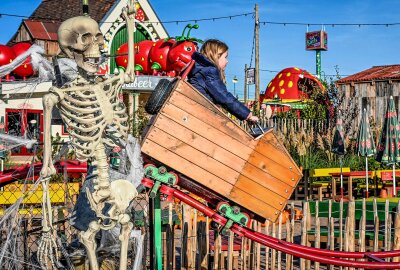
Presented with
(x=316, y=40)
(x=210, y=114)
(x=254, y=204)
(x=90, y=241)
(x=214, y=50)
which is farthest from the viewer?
(x=316, y=40)

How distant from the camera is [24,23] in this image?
81.5ft

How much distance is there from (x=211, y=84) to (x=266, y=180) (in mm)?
841

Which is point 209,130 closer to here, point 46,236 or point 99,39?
point 99,39

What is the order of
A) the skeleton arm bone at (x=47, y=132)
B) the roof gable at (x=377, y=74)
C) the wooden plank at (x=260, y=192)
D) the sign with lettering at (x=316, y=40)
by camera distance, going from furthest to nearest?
the sign with lettering at (x=316, y=40)
the roof gable at (x=377, y=74)
the wooden plank at (x=260, y=192)
the skeleton arm bone at (x=47, y=132)

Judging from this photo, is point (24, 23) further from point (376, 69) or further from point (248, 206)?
point (248, 206)

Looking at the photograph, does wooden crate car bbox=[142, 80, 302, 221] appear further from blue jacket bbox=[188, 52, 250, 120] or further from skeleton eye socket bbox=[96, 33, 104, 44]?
skeleton eye socket bbox=[96, 33, 104, 44]

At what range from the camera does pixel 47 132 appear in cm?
365

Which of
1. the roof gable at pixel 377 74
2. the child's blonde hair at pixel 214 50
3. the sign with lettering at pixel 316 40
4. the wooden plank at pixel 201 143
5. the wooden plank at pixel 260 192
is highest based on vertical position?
the sign with lettering at pixel 316 40

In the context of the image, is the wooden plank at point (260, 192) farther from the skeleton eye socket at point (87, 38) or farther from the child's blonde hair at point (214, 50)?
the skeleton eye socket at point (87, 38)

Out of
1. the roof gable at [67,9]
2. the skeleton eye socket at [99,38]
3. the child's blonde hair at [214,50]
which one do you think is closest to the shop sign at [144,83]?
the roof gable at [67,9]

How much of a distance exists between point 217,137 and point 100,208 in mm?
1338

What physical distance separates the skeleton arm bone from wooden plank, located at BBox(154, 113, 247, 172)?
124 centimetres

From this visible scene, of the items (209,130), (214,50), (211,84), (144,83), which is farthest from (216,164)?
(144,83)

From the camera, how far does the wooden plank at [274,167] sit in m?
4.92
